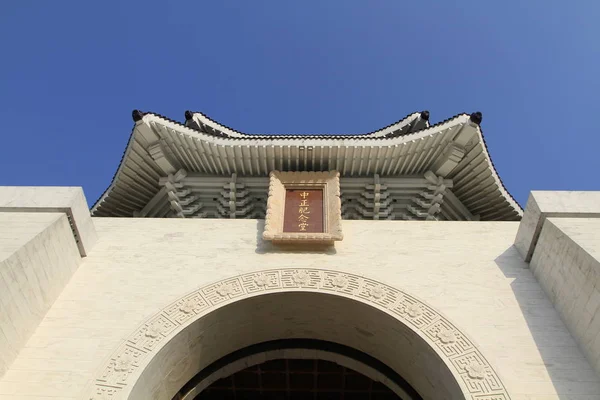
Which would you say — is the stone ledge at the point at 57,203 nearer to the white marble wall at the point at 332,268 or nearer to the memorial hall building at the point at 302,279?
the memorial hall building at the point at 302,279

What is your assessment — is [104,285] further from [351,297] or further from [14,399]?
[351,297]

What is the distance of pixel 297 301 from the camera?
4.93m

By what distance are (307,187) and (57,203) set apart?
2800 mm

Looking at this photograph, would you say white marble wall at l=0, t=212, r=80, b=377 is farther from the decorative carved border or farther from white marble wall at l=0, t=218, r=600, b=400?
the decorative carved border

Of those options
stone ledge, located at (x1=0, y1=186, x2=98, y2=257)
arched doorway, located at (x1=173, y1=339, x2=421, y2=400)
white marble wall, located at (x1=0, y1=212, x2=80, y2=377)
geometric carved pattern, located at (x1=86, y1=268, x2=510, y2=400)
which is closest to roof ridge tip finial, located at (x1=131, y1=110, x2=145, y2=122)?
stone ledge, located at (x1=0, y1=186, x2=98, y2=257)

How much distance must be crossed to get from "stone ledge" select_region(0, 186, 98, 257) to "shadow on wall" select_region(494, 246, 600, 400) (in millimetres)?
4157

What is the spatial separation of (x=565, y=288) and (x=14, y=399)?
4.55m

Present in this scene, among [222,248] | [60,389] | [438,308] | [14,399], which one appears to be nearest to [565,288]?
[438,308]

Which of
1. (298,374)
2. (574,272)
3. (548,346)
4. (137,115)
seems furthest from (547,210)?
(137,115)

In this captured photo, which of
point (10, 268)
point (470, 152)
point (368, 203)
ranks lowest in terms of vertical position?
point (10, 268)

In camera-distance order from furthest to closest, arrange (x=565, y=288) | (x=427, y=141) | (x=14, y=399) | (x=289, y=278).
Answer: (x=427, y=141) < (x=289, y=278) < (x=565, y=288) < (x=14, y=399)

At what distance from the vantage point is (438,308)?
14.9ft

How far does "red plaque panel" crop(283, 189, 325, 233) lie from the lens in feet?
18.5

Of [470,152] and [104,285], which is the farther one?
[470,152]
